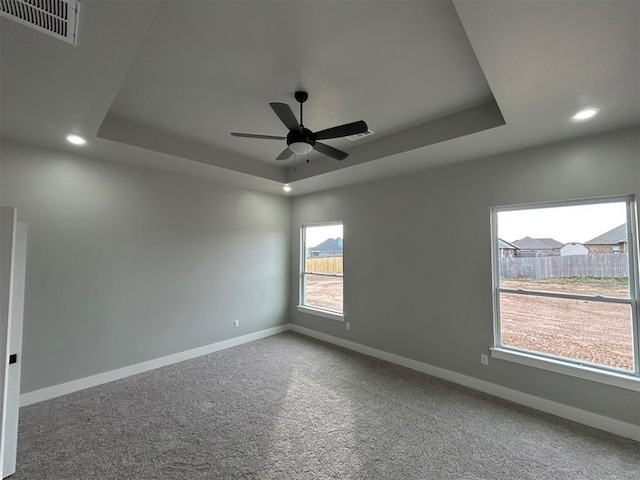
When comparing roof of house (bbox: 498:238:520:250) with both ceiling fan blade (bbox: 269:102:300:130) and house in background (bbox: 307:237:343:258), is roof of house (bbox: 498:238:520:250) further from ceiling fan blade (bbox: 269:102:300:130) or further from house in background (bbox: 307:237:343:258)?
ceiling fan blade (bbox: 269:102:300:130)

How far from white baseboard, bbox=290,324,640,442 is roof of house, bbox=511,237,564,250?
5.03 feet

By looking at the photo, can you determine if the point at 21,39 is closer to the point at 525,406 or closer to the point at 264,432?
the point at 264,432

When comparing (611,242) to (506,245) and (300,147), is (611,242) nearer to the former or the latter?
(506,245)

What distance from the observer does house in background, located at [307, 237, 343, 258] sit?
4.79 m

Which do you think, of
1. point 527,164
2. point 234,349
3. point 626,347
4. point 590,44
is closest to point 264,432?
point 234,349

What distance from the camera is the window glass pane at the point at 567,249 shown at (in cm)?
251

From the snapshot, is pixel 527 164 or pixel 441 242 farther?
pixel 441 242

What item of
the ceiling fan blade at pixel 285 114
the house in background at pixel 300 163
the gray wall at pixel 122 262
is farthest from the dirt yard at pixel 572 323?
the gray wall at pixel 122 262

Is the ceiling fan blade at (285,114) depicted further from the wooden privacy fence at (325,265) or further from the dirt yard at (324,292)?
the dirt yard at (324,292)

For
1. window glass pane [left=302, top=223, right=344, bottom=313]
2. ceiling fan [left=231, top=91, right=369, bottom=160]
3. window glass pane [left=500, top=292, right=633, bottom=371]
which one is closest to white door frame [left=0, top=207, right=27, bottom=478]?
ceiling fan [left=231, top=91, right=369, bottom=160]

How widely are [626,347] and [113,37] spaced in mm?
4505

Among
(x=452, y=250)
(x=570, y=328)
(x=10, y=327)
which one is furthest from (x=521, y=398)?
(x=10, y=327)

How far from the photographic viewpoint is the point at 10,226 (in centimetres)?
143

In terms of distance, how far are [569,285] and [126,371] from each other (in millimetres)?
5131
